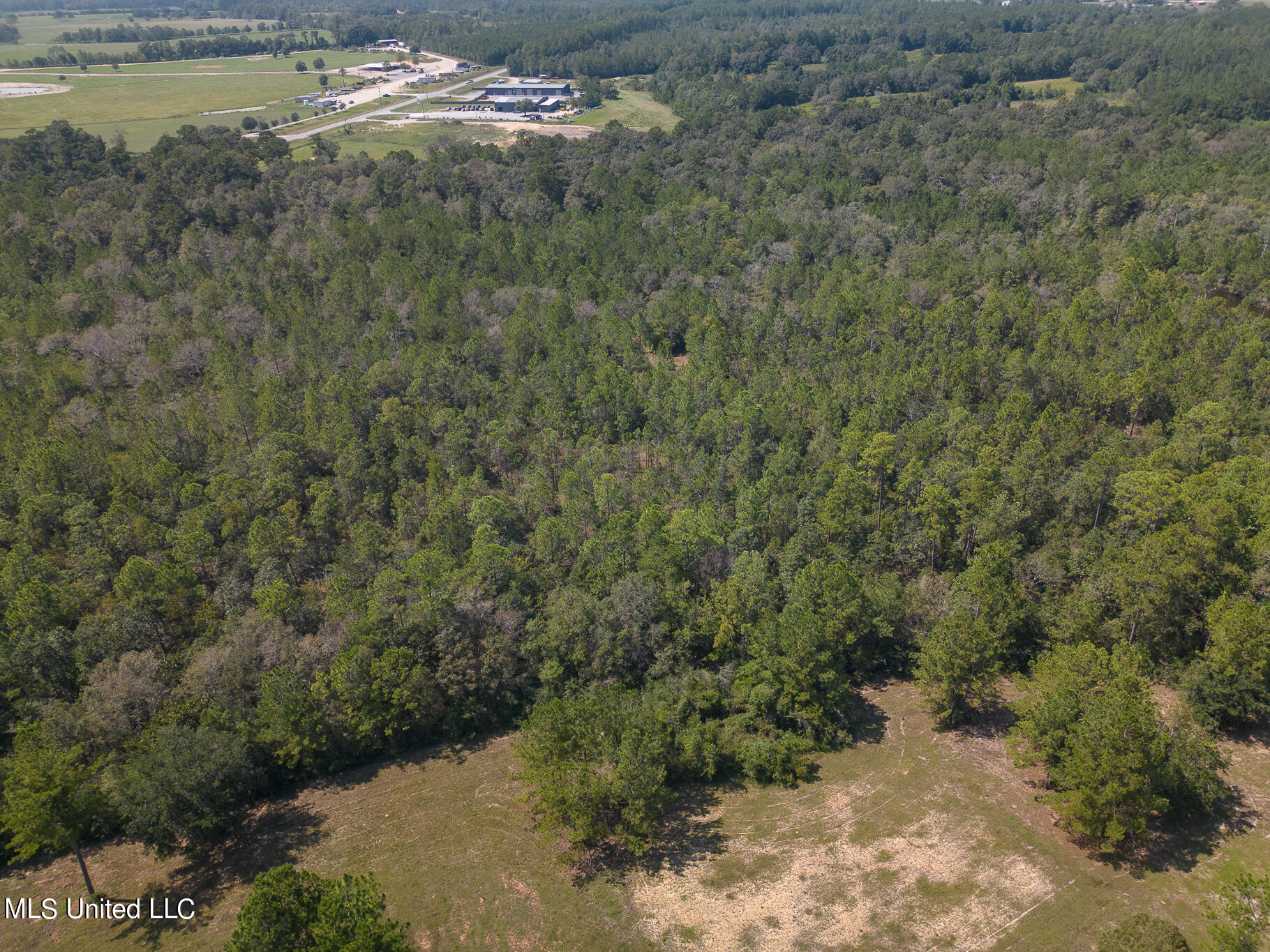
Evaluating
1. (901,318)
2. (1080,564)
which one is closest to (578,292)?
(901,318)

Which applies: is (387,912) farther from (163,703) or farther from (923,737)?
(923,737)

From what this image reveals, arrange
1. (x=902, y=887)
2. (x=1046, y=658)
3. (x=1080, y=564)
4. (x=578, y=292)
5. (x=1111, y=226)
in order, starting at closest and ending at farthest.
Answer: (x=902, y=887) → (x=1046, y=658) → (x=1080, y=564) → (x=578, y=292) → (x=1111, y=226)

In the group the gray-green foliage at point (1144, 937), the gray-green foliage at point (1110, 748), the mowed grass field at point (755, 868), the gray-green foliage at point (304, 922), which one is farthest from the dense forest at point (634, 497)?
the gray-green foliage at point (304, 922)

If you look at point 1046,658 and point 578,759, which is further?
point 1046,658

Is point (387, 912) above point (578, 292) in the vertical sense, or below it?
below

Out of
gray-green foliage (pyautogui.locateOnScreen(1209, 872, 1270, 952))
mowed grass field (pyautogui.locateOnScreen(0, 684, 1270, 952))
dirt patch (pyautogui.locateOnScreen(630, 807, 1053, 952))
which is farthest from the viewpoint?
mowed grass field (pyautogui.locateOnScreen(0, 684, 1270, 952))

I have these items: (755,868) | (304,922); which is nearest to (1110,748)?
(755,868)

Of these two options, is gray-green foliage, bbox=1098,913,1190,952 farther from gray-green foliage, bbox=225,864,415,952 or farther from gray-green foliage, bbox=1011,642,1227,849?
gray-green foliage, bbox=225,864,415,952

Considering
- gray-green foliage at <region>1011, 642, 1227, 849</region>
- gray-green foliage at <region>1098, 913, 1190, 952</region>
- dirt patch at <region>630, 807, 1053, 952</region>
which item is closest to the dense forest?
gray-green foliage at <region>1011, 642, 1227, 849</region>
